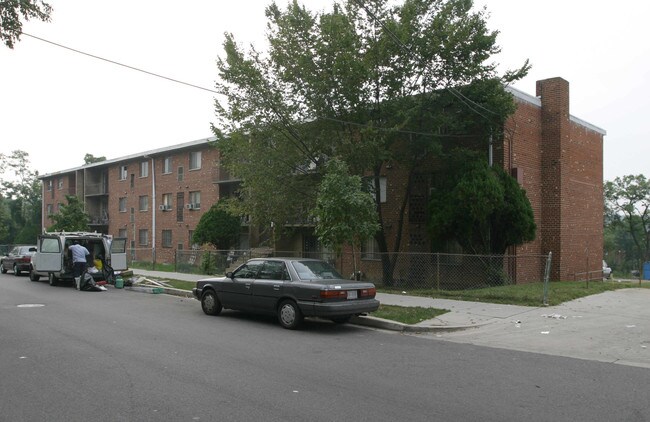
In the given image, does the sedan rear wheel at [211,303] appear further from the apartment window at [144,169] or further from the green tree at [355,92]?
the apartment window at [144,169]

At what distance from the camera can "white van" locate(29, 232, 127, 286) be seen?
62.1ft

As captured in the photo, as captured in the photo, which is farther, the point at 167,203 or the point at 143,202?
the point at 143,202

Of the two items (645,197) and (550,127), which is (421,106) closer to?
(550,127)

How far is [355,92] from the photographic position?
16625 millimetres

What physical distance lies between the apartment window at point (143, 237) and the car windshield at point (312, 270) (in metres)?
31.3

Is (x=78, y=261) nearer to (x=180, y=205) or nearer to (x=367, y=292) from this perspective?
(x=367, y=292)

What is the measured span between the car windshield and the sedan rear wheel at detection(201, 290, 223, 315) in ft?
7.86

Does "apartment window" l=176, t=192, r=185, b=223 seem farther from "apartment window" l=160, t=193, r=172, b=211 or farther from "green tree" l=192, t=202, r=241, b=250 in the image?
"green tree" l=192, t=202, r=241, b=250

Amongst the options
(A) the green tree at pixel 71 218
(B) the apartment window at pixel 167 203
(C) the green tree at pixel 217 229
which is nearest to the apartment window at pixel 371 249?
(C) the green tree at pixel 217 229

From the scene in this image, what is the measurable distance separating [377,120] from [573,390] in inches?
493

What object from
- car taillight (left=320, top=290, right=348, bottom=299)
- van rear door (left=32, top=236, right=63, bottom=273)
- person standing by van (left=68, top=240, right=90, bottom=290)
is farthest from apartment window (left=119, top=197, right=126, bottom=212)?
car taillight (left=320, top=290, right=348, bottom=299)

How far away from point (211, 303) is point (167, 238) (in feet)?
88.3

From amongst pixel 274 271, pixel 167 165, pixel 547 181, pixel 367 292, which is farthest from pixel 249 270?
pixel 167 165

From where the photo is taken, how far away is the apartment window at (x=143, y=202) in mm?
39312
